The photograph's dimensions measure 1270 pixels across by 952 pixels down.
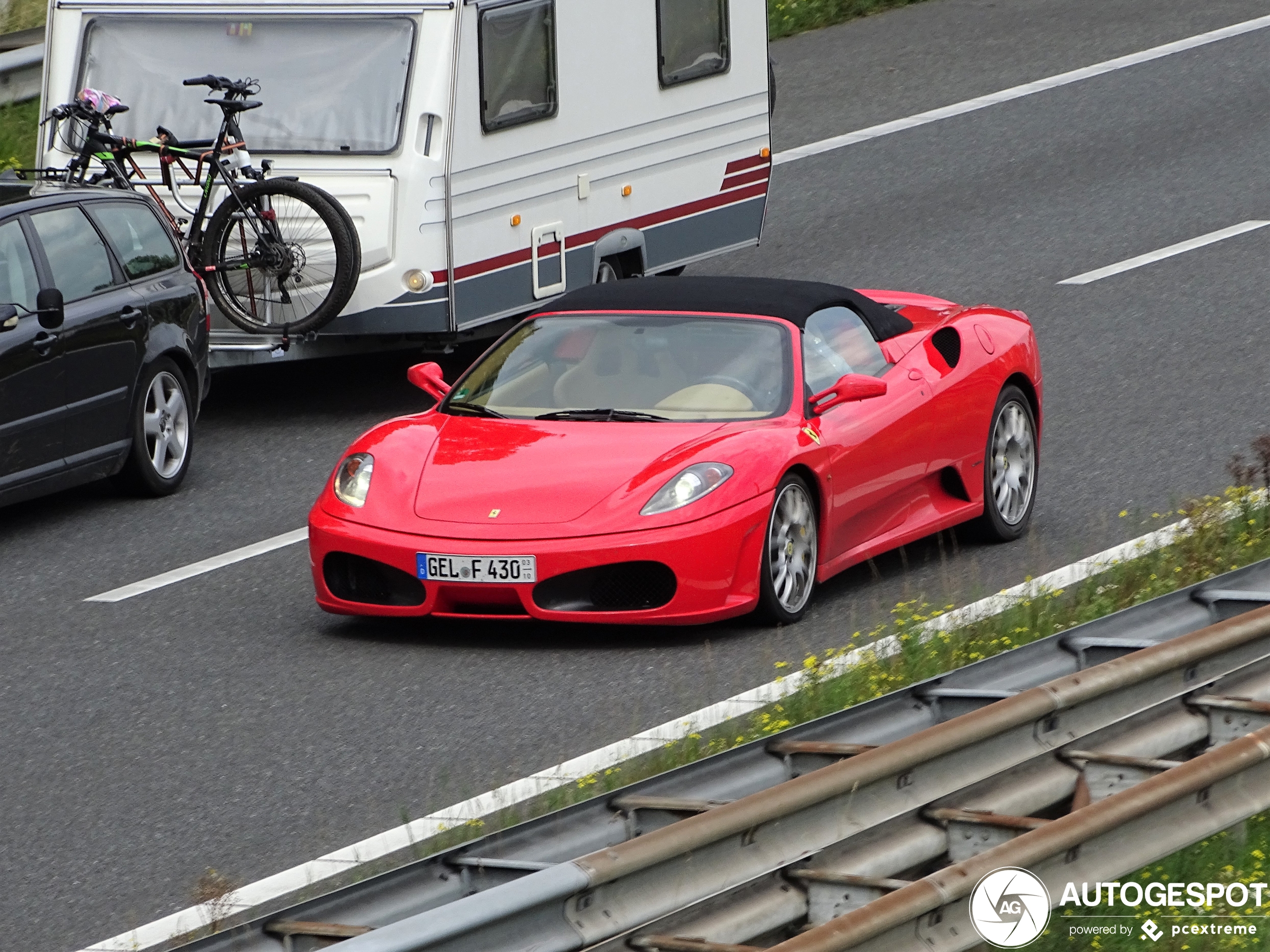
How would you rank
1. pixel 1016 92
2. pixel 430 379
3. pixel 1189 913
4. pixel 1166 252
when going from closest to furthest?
pixel 1189 913 → pixel 430 379 → pixel 1166 252 → pixel 1016 92

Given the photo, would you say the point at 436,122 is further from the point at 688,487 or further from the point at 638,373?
the point at 688,487

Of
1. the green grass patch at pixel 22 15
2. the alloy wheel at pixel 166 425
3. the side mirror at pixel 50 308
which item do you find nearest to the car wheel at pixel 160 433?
the alloy wheel at pixel 166 425

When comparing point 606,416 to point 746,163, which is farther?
point 746,163

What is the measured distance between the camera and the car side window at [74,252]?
11977 millimetres

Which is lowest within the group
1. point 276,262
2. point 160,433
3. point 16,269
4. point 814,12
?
point 160,433

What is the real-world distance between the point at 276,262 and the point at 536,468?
4.45 meters

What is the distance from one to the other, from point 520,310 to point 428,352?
3.12 feet

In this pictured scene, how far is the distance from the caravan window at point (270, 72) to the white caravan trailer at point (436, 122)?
0.01 metres

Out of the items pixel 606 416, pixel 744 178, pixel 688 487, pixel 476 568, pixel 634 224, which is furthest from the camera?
pixel 744 178

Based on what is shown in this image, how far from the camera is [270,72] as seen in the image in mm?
14359

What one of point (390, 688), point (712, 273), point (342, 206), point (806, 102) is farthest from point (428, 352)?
point (806, 102)

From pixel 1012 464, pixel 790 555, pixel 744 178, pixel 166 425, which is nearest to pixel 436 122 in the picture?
pixel 166 425

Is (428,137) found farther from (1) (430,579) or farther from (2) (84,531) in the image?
(1) (430,579)

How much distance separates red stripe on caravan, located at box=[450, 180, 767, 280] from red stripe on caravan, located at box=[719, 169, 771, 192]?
0.10 ft
